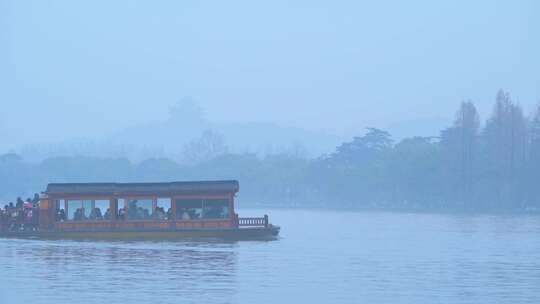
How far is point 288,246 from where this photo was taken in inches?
1887

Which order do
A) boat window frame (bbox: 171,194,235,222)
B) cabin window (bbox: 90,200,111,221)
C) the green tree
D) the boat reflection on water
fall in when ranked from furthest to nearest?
1. the green tree
2. cabin window (bbox: 90,200,111,221)
3. boat window frame (bbox: 171,194,235,222)
4. the boat reflection on water

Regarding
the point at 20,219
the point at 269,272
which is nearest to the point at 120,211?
the point at 20,219

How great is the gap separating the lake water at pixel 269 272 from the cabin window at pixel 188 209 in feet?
6.89

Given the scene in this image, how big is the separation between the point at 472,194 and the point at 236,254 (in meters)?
74.4

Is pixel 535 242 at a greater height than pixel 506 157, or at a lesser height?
lesser

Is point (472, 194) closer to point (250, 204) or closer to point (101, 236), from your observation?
point (250, 204)

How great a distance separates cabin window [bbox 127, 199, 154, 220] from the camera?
4806cm

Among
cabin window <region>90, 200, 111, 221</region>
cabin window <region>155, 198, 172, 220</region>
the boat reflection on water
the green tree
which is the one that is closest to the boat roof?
cabin window <region>155, 198, 172, 220</region>

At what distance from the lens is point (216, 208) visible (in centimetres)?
4800

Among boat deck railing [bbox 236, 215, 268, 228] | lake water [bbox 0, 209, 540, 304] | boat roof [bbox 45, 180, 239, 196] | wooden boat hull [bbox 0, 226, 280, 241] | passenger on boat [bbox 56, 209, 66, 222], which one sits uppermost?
boat roof [bbox 45, 180, 239, 196]

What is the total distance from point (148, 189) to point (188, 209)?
73.0 inches

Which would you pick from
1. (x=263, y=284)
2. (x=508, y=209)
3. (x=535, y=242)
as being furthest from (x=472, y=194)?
(x=263, y=284)

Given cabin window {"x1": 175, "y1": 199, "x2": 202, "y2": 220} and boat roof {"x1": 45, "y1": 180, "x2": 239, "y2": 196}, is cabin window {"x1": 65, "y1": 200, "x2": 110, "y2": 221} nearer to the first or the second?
boat roof {"x1": 45, "y1": 180, "x2": 239, "y2": 196}

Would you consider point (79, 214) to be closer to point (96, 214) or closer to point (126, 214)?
point (96, 214)
